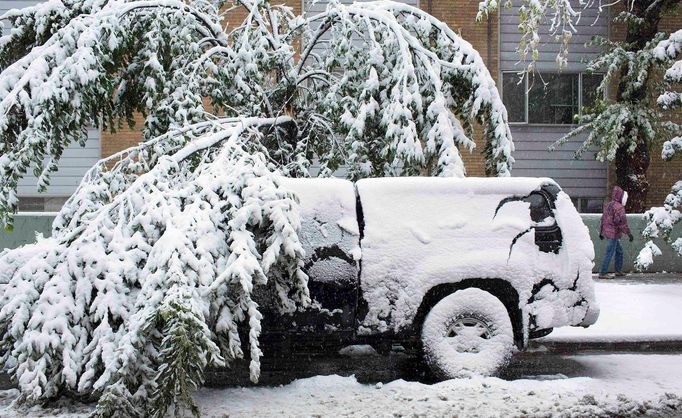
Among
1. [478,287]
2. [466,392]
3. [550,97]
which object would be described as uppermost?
[550,97]

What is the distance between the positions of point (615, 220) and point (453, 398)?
8.71 meters

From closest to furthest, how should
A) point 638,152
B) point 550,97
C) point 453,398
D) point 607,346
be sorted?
point 453,398 → point 607,346 → point 638,152 → point 550,97

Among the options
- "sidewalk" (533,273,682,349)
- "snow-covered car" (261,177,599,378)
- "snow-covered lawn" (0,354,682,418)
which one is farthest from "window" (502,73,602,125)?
"snow-covered lawn" (0,354,682,418)

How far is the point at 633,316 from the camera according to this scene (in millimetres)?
9141

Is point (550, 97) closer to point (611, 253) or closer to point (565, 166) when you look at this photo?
point (565, 166)

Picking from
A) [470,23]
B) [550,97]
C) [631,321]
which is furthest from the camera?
[550,97]

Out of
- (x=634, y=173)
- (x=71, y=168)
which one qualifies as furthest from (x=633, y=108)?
(x=71, y=168)

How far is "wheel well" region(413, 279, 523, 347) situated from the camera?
20.3 ft

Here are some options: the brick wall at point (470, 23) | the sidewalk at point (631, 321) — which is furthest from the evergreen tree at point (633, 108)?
the sidewalk at point (631, 321)

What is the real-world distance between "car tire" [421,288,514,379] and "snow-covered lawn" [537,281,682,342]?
1.93m

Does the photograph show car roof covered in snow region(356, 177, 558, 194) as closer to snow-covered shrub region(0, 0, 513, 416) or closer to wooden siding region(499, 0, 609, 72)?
snow-covered shrub region(0, 0, 513, 416)

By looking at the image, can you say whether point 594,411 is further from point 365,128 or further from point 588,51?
point 588,51

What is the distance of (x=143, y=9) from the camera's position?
866 centimetres

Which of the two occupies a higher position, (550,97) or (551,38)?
(551,38)
